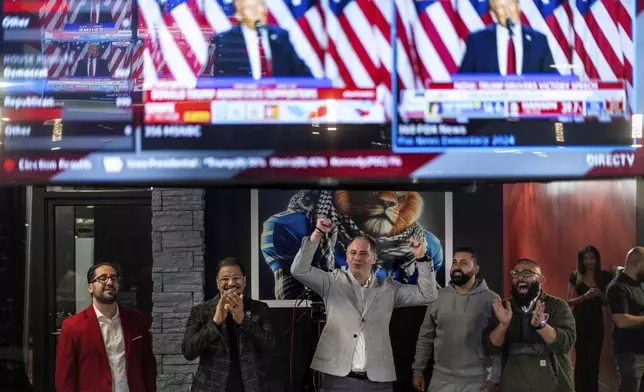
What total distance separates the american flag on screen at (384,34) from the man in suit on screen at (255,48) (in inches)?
1.0

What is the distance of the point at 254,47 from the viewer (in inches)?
104

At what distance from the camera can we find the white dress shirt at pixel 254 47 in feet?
8.68

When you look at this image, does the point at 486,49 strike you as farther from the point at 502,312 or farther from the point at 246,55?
the point at 502,312

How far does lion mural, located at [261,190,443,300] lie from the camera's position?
6348 millimetres

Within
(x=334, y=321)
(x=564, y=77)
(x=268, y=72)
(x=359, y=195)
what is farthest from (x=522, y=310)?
(x=268, y=72)

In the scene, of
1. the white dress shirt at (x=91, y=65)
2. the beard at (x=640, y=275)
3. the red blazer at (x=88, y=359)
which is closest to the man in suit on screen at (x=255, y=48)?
the white dress shirt at (x=91, y=65)

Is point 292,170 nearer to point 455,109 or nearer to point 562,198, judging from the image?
point 455,109

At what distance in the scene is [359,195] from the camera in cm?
636

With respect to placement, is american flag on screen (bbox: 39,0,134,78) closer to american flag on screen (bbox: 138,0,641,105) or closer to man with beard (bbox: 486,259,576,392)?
american flag on screen (bbox: 138,0,641,105)

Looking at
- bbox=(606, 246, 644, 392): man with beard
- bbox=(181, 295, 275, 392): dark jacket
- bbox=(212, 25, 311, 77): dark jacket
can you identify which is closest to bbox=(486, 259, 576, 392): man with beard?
bbox=(606, 246, 644, 392): man with beard

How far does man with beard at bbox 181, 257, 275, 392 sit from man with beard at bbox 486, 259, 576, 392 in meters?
1.52

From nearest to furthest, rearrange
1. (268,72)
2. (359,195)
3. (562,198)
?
(268,72), (359,195), (562,198)

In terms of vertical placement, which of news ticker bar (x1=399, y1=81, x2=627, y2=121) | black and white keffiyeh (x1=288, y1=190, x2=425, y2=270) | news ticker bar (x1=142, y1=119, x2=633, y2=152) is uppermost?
news ticker bar (x1=399, y1=81, x2=627, y2=121)

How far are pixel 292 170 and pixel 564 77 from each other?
993 millimetres
